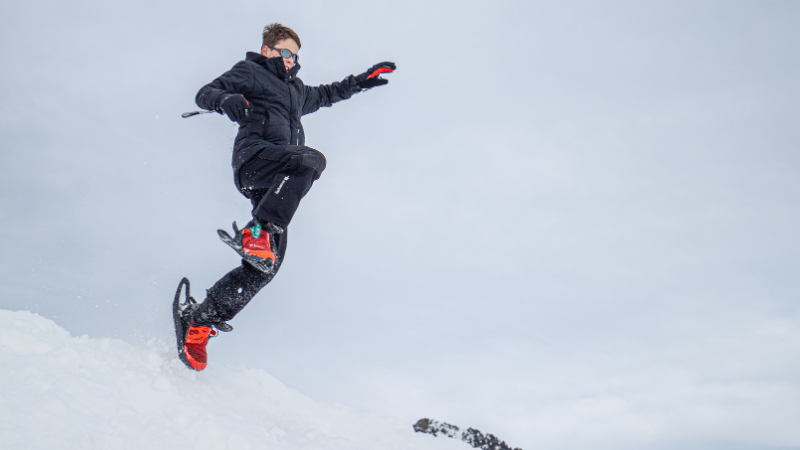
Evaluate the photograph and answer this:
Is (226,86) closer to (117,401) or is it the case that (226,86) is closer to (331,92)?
(331,92)

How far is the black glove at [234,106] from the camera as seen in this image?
3.44 meters

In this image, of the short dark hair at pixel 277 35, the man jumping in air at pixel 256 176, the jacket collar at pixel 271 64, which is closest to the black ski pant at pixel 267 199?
the man jumping in air at pixel 256 176

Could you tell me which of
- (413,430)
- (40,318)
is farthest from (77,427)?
(413,430)

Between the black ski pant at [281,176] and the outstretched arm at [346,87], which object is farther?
the outstretched arm at [346,87]

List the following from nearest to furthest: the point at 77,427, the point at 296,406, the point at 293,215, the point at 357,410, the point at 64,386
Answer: the point at 77,427 → the point at 64,386 → the point at 293,215 → the point at 296,406 → the point at 357,410

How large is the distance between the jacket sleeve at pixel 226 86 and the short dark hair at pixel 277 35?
453 mm

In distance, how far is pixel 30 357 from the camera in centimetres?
280

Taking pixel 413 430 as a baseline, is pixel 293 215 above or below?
above

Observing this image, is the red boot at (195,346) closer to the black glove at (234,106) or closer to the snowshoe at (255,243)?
the snowshoe at (255,243)

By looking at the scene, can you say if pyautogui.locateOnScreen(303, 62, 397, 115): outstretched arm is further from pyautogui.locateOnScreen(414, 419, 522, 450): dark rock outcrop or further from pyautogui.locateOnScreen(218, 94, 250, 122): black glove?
pyautogui.locateOnScreen(414, 419, 522, 450): dark rock outcrop

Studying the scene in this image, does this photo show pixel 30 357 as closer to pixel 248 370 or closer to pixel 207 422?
pixel 207 422

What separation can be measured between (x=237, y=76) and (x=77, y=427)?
2.81m

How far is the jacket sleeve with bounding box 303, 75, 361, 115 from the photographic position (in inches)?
202

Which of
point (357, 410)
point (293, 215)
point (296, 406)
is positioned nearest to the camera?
point (293, 215)
